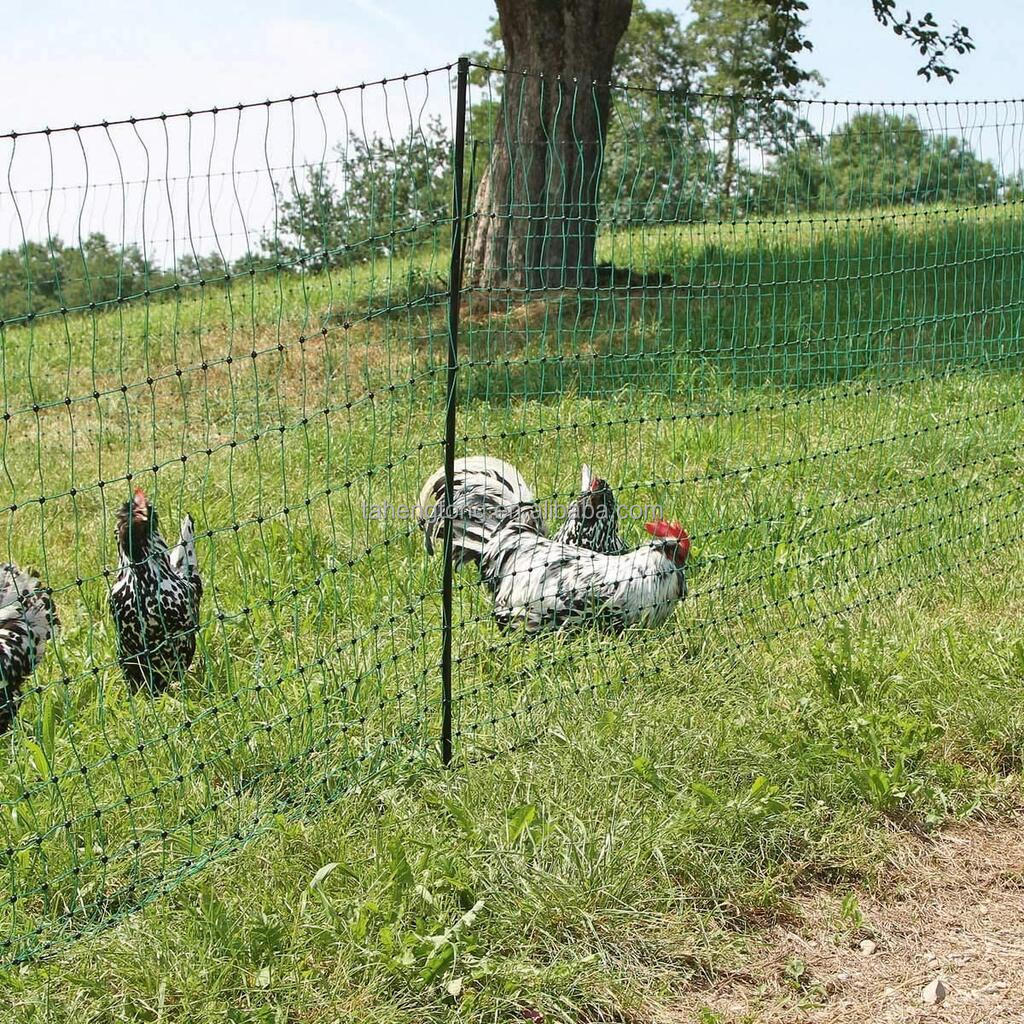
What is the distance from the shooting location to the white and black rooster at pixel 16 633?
3.86 meters

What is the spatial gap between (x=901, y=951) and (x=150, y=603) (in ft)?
9.15

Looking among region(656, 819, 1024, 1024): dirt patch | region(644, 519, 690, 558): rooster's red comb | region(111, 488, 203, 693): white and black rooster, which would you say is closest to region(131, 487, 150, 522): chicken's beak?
region(111, 488, 203, 693): white and black rooster

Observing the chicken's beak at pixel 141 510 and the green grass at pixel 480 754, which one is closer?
the green grass at pixel 480 754

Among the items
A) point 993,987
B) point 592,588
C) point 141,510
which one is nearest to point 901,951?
point 993,987

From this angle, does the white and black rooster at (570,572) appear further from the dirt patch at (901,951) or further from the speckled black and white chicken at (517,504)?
the dirt patch at (901,951)

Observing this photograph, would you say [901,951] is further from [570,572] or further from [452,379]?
[452,379]

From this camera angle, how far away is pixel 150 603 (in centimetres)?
415

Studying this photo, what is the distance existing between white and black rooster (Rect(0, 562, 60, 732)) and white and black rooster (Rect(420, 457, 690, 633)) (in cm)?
145

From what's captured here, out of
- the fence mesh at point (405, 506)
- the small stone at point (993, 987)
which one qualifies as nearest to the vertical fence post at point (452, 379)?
Result: the fence mesh at point (405, 506)

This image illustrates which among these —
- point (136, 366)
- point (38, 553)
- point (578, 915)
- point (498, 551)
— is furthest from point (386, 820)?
point (136, 366)

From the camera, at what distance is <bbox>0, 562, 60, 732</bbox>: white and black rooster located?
3.86m

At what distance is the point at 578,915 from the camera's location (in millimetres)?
3064

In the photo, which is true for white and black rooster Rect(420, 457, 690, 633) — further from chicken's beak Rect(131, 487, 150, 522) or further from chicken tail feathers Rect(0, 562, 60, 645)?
chicken tail feathers Rect(0, 562, 60, 645)

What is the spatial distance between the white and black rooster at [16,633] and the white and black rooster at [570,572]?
145 centimetres
